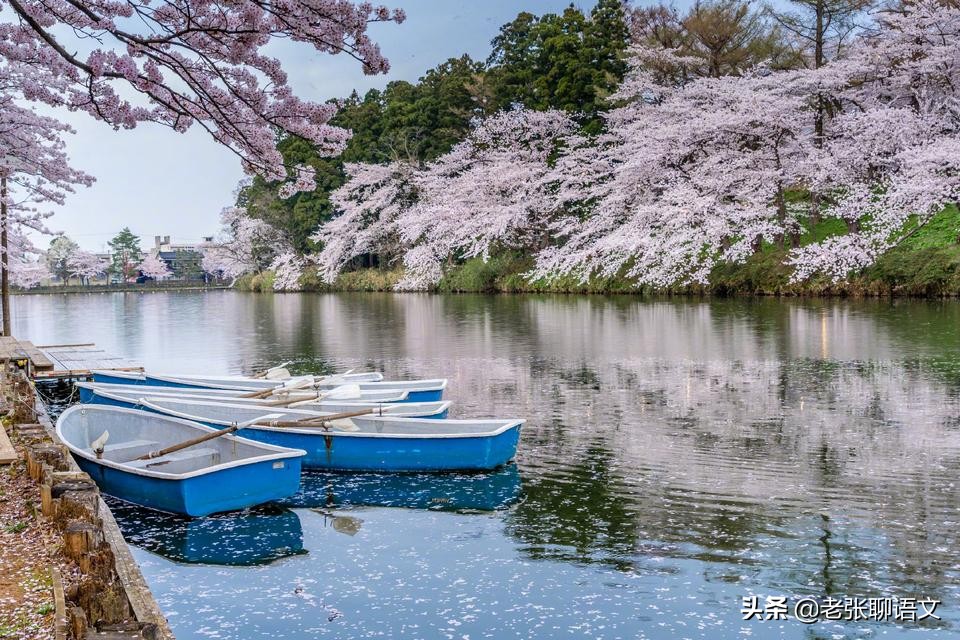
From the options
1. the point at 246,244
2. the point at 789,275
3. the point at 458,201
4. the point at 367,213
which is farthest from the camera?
the point at 246,244

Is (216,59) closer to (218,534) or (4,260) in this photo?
Answer: (218,534)

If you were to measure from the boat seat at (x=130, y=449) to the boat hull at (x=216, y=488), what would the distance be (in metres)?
1.00

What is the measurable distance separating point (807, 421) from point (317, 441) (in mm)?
6103

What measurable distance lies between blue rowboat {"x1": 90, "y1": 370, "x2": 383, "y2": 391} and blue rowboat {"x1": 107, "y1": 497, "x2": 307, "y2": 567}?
3.92 metres

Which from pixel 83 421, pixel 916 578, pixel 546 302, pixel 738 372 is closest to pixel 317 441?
pixel 83 421

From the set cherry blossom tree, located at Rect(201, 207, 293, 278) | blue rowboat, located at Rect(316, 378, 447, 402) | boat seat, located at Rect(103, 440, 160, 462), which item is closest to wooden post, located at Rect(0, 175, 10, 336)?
blue rowboat, located at Rect(316, 378, 447, 402)

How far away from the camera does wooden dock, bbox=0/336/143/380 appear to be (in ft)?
49.5

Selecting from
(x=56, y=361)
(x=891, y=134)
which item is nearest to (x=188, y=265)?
(x=56, y=361)

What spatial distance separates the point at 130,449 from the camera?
9.01m

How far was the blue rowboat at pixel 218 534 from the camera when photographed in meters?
6.75

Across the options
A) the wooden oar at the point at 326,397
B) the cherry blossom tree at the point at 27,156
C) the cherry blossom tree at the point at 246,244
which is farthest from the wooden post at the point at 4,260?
the cherry blossom tree at the point at 246,244

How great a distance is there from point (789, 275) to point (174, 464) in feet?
86.4

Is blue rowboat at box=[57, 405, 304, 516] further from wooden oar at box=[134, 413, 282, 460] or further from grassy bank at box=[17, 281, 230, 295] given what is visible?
grassy bank at box=[17, 281, 230, 295]

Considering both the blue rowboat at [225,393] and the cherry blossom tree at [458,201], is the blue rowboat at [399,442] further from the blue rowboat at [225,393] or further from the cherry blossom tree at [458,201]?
the cherry blossom tree at [458,201]
